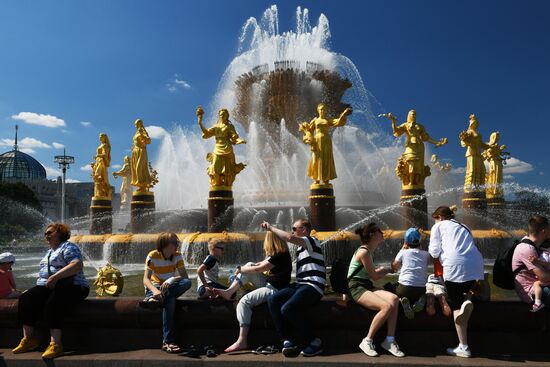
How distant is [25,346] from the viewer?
5320 mm

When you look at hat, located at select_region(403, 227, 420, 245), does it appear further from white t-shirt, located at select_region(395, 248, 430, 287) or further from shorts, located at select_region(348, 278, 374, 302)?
shorts, located at select_region(348, 278, 374, 302)

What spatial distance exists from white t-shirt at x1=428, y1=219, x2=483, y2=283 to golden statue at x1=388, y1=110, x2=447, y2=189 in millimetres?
13280

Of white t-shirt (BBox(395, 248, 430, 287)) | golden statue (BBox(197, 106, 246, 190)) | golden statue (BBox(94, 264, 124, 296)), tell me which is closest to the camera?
white t-shirt (BBox(395, 248, 430, 287))

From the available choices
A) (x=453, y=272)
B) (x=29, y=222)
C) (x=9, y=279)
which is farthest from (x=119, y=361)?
(x=29, y=222)

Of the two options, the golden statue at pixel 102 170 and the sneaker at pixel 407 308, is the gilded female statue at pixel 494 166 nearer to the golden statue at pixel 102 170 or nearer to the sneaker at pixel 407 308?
the golden statue at pixel 102 170

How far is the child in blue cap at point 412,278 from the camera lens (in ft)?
16.8

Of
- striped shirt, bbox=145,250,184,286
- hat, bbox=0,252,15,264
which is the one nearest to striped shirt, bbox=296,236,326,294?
striped shirt, bbox=145,250,184,286

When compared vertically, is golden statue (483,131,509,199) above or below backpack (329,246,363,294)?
above

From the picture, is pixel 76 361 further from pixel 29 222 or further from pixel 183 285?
pixel 29 222

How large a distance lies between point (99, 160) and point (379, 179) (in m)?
15.5

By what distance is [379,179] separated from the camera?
91.3ft

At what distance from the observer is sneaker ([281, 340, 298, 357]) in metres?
4.98

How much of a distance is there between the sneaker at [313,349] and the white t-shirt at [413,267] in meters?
1.13

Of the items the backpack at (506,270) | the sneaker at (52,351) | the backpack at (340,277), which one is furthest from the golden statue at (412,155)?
the sneaker at (52,351)
